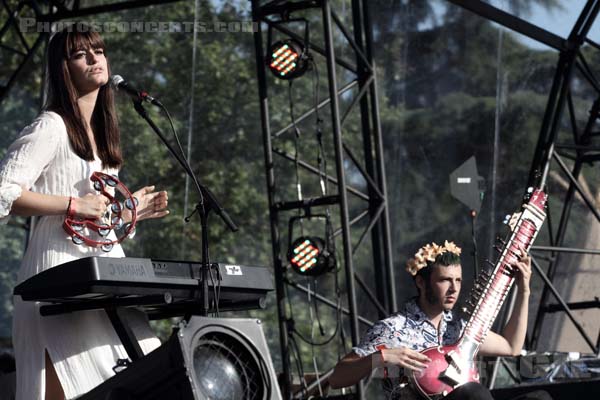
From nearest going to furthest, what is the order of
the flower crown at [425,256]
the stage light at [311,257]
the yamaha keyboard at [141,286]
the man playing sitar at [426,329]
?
1. the yamaha keyboard at [141,286]
2. the man playing sitar at [426,329]
3. the flower crown at [425,256]
4. the stage light at [311,257]

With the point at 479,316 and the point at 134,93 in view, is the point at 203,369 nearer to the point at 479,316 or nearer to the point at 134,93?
the point at 134,93

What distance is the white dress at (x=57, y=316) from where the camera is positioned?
8.32 ft

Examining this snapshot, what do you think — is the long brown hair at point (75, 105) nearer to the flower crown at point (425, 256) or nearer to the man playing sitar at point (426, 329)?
the man playing sitar at point (426, 329)

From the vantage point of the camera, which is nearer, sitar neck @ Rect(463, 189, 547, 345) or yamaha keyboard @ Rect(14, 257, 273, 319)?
yamaha keyboard @ Rect(14, 257, 273, 319)

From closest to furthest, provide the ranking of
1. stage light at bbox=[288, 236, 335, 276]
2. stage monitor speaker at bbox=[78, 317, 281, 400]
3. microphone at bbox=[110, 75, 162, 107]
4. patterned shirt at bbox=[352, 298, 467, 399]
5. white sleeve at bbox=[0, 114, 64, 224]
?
stage monitor speaker at bbox=[78, 317, 281, 400] → white sleeve at bbox=[0, 114, 64, 224] → microphone at bbox=[110, 75, 162, 107] → patterned shirt at bbox=[352, 298, 467, 399] → stage light at bbox=[288, 236, 335, 276]

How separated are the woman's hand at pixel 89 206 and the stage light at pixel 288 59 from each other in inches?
141

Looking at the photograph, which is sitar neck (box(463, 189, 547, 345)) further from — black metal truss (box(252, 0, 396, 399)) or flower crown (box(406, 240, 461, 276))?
black metal truss (box(252, 0, 396, 399))

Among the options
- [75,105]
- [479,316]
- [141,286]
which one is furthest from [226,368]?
[479,316]

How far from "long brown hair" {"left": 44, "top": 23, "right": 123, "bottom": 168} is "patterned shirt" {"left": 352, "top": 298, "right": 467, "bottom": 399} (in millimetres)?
1328

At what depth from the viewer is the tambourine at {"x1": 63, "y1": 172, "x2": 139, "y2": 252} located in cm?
261

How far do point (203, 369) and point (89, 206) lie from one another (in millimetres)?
596

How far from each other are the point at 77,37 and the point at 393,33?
5.87 metres

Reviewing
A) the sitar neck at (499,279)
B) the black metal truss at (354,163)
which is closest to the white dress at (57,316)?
the sitar neck at (499,279)

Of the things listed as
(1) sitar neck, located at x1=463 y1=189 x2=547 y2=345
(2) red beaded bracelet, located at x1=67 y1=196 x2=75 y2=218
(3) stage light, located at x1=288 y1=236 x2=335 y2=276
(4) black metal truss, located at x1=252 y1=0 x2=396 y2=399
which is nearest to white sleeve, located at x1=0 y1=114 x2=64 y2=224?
(2) red beaded bracelet, located at x1=67 y1=196 x2=75 y2=218
